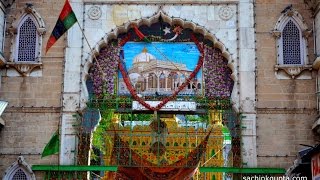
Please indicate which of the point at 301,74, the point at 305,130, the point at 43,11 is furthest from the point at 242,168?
the point at 43,11

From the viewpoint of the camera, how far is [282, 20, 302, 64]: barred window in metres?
16.6

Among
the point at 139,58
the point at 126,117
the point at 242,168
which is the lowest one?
the point at 242,168

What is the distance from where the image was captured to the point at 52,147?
15.2 m

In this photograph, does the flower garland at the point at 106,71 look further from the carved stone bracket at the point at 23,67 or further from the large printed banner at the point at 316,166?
the large printed banner at the point at 316,166

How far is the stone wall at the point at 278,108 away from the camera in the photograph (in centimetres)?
1582

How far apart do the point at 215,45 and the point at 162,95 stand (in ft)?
6.31

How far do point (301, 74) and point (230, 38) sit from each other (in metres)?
2.06

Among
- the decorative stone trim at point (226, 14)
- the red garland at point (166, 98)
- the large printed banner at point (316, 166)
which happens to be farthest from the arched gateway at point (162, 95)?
the large printed banner at point (316, 166)

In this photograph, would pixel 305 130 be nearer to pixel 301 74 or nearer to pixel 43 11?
pixel 301 74

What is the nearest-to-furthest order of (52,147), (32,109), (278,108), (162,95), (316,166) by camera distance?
(316,166) < (52,147) < (278,108) < (32,109) < (162,95)

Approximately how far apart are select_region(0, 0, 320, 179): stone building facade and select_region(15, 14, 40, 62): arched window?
3cm

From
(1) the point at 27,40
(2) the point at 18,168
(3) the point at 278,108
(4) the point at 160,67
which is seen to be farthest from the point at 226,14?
(2) the point at 18,168

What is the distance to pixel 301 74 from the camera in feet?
53.5

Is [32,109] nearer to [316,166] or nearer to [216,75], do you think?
[216,75]
